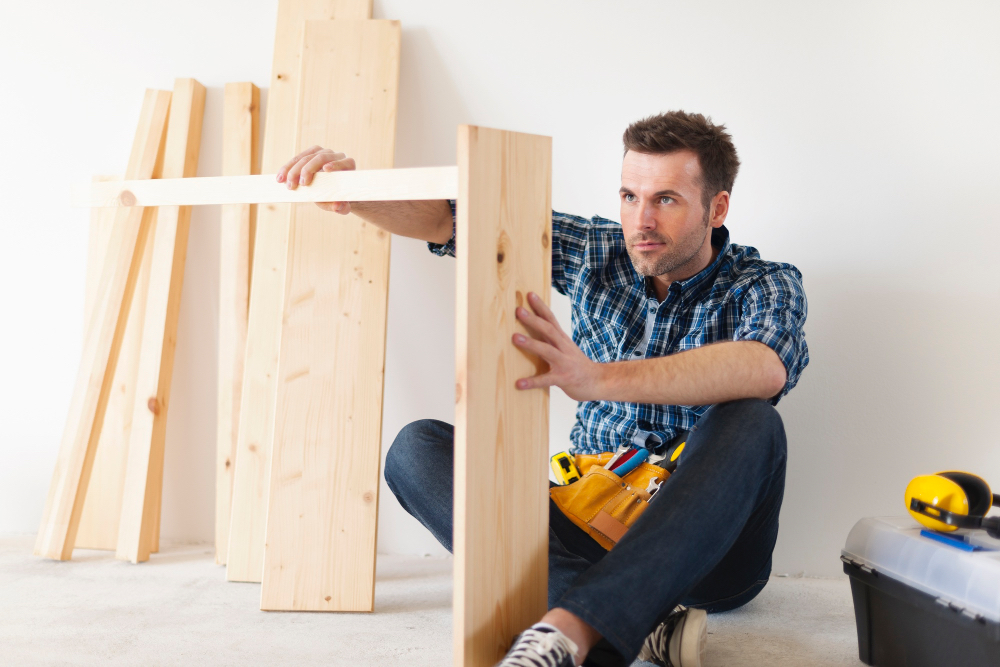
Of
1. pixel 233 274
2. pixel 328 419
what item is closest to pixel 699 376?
pixel 328 419

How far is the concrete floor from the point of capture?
1.37 metres

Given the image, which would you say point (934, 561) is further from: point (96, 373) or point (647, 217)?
point (96, 373)

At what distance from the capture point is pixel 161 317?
6.79ft

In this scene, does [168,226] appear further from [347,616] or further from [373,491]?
[347,616]

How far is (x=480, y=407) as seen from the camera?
3.66 feet

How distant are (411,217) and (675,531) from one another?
89 centimetres

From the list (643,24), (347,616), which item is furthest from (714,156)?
(347,616)

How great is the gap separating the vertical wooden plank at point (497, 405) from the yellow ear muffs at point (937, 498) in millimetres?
662

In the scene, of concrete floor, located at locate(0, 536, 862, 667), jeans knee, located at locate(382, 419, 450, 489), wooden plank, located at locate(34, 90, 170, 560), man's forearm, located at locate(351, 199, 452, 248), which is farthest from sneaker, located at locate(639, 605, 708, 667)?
wooden plank, located at locate(34, 90, 170, 560)

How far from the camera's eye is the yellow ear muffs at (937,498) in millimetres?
1206

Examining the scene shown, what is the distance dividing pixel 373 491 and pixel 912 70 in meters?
1.72

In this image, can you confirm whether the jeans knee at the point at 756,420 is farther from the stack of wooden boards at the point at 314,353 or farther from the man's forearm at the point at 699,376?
the stack of wooden boards at the point at 314,353

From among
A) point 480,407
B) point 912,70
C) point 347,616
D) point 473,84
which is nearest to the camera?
point 480,407

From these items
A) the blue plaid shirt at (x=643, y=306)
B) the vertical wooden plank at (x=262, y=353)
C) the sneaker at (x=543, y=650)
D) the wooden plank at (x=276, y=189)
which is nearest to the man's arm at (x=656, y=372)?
the blue plaid shirt at (x=643, y=306)
